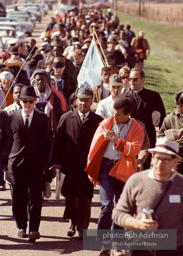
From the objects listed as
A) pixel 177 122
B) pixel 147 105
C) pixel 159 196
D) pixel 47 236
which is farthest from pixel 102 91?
pixel 159 196

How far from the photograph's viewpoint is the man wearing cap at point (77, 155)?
8.52 metres

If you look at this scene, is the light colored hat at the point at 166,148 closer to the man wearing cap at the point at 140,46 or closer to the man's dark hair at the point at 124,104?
the man's dark hair at the point at 124,104

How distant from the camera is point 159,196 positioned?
17.2ft

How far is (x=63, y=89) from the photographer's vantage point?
1241cm

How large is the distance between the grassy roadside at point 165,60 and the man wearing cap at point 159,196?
15.8 meters

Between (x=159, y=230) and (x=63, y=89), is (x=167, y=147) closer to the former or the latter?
(x=159, y=230)

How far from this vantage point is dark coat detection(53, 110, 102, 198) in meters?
8.53

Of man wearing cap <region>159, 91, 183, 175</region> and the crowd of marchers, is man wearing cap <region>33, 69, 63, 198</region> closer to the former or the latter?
the crowd of marchers

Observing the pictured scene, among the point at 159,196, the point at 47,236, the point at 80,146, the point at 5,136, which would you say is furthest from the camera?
the point at 5,136

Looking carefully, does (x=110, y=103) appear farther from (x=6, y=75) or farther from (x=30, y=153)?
(x=6, y=75)

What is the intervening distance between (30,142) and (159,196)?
11.3 ft

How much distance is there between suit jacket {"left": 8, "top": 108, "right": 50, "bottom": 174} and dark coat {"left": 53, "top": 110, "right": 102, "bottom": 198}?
234 mm

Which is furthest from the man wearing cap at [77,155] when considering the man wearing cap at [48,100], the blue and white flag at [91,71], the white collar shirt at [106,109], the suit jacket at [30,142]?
the blue and white flag at [91,71]

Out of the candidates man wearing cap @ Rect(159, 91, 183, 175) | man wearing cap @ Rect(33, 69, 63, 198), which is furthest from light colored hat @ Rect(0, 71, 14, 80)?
man wearing cap @ Rect(159, 91, 183, 175)
